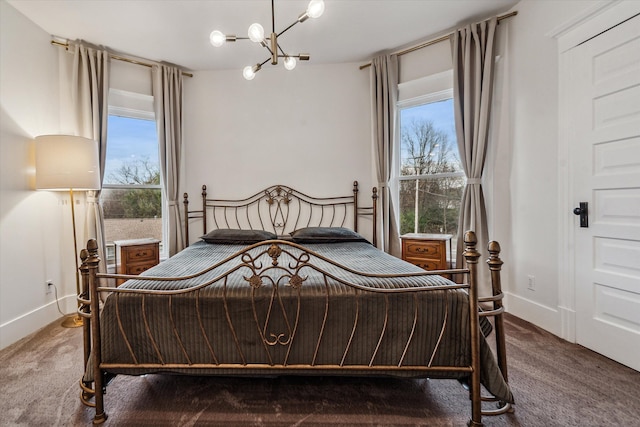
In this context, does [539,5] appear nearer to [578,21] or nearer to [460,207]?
[578,21]

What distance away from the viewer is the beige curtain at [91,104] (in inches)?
112

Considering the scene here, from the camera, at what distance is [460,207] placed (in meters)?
2.86

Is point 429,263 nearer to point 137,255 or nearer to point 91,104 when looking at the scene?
point 137,255

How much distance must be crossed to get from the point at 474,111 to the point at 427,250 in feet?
4.63

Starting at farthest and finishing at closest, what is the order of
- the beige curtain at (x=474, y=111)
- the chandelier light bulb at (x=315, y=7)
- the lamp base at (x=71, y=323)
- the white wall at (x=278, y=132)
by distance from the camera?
1. the white wall at (x=278, y=132)
2. the beige curtain at (x=474, y=111)
3. the lamp base at (x=71, y=323)
4. the chandelier light bulb at (x=315, y=7)

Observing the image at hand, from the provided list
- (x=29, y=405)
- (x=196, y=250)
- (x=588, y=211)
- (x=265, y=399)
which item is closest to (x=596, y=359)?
(x=588, y=211)

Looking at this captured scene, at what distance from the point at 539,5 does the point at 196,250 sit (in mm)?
3547

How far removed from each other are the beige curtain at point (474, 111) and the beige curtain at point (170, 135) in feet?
9.98

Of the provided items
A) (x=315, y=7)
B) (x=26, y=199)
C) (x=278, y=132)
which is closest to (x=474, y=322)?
(x=315, y=7)

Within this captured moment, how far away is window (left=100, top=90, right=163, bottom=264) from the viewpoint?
3.23 metres

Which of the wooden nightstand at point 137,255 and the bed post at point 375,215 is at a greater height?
the bed post at point 375,215

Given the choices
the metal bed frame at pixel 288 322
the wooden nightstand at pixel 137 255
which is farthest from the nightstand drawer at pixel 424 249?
the wooden nightstand at pixel 137 255

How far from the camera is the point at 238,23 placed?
2.64 m

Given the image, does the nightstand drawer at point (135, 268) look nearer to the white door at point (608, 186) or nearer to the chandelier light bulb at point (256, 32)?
the chandelier light bulb at point (256, 32)
